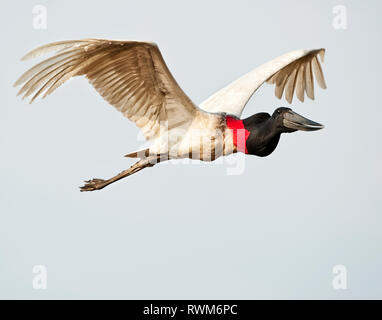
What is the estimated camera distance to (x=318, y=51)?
12.0 metres

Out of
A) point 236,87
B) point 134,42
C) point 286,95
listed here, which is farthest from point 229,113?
point 134,42

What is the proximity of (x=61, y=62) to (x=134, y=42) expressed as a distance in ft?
2.68

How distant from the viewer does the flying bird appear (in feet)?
29.9

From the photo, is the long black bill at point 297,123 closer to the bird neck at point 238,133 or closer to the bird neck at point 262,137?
the bird neck at point 262,137

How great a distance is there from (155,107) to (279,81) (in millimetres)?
2761

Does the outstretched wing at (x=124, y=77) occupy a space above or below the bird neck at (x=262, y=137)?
above

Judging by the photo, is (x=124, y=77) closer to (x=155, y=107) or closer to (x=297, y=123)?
(x=155, y=107)

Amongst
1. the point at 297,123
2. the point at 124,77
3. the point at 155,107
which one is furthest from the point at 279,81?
the point at 124,77

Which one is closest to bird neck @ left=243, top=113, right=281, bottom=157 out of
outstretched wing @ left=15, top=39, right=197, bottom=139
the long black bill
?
the long black bill

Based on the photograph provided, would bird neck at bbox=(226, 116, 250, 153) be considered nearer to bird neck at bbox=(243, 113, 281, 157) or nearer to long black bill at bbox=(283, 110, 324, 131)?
bird neck at bbox=(243, 113, 281, 157)

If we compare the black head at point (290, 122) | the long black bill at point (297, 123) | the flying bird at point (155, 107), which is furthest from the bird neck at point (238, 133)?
the long black bill at point (297, 123)

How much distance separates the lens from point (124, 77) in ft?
32.3

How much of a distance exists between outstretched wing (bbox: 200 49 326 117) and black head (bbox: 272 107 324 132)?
3.25ft

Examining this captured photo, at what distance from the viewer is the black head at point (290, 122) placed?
10.2 m
